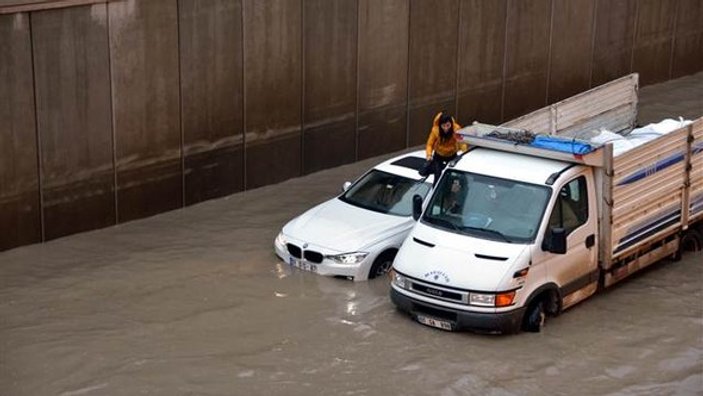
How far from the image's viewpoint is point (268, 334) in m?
14.9

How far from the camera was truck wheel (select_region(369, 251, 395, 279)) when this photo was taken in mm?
16297

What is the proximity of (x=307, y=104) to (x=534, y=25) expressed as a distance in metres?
5.58

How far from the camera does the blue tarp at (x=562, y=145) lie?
15047 mm

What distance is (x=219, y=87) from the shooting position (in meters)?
19.5

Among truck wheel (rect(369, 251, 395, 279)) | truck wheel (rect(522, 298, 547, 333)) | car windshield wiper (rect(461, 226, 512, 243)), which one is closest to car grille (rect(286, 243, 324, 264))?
truck wheel (rect(369, 251, 395, 279))

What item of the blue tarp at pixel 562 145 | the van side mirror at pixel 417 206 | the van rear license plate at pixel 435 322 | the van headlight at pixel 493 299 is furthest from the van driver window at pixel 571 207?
the van side mirror at pixel 417 206

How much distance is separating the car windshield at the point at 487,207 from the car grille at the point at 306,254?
1587 millimetres

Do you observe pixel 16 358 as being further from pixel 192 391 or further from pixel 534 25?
pixel 534 25

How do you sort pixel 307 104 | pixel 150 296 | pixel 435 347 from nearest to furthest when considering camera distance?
1. pixel 435 347
2. pixel 150 296
3. pixel 307 104

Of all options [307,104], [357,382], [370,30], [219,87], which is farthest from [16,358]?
[370,30]

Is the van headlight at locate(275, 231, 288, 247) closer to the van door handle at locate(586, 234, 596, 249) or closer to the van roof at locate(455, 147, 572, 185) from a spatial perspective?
the van roof at locate(455, 147, 572, 185)

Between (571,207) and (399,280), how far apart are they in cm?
210

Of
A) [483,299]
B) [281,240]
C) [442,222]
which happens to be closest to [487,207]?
[442,222]

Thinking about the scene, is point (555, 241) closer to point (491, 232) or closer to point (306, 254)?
point (491, 232)
